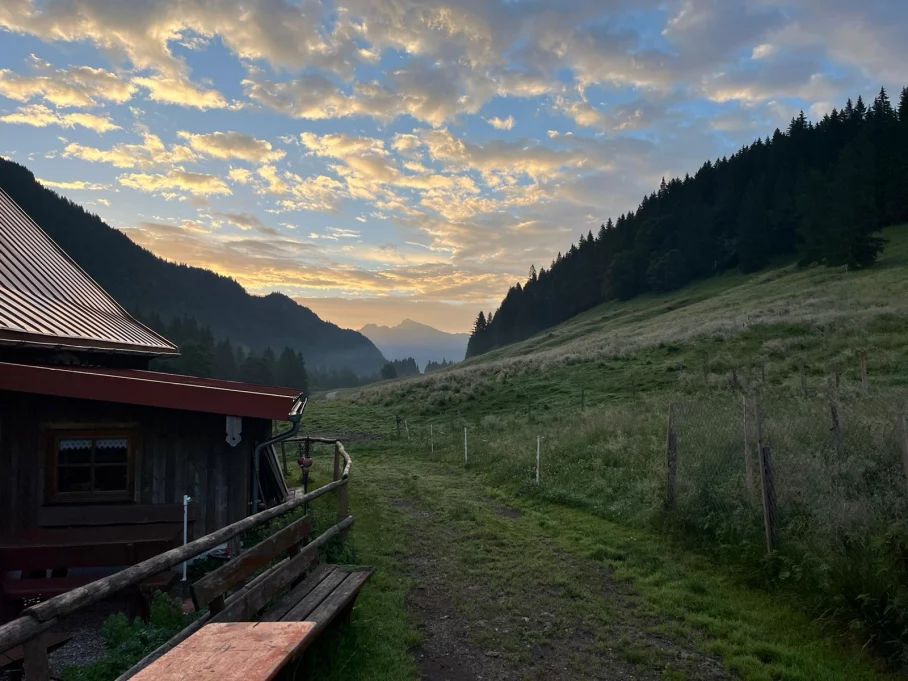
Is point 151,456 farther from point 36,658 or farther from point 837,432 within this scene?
point 837,432

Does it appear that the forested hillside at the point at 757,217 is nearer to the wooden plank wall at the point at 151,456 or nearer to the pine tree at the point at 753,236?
the pine tree at the point at 753,236

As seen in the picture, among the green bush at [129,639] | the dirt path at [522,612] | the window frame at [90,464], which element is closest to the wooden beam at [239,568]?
the green bush at [129,639]

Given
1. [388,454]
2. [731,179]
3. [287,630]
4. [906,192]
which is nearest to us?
[287,630]

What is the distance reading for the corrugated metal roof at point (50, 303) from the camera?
10502 millimetres

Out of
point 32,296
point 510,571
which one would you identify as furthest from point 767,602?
point 32,296

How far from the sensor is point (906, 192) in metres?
56.7

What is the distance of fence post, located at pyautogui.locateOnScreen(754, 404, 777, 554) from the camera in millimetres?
7980

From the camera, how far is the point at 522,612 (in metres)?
7.21

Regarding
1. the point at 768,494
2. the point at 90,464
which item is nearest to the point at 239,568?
the point at 90,464

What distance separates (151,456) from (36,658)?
5.80 metres

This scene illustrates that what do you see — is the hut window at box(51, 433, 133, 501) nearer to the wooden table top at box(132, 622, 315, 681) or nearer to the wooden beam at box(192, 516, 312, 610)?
the wooden beam at box(192, 516, 312, 610)

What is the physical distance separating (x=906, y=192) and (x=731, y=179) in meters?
31.5

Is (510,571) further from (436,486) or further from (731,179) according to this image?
(731,179)

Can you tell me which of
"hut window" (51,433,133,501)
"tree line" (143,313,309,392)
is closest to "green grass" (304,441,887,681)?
"hut window" (51,433,133,501)
